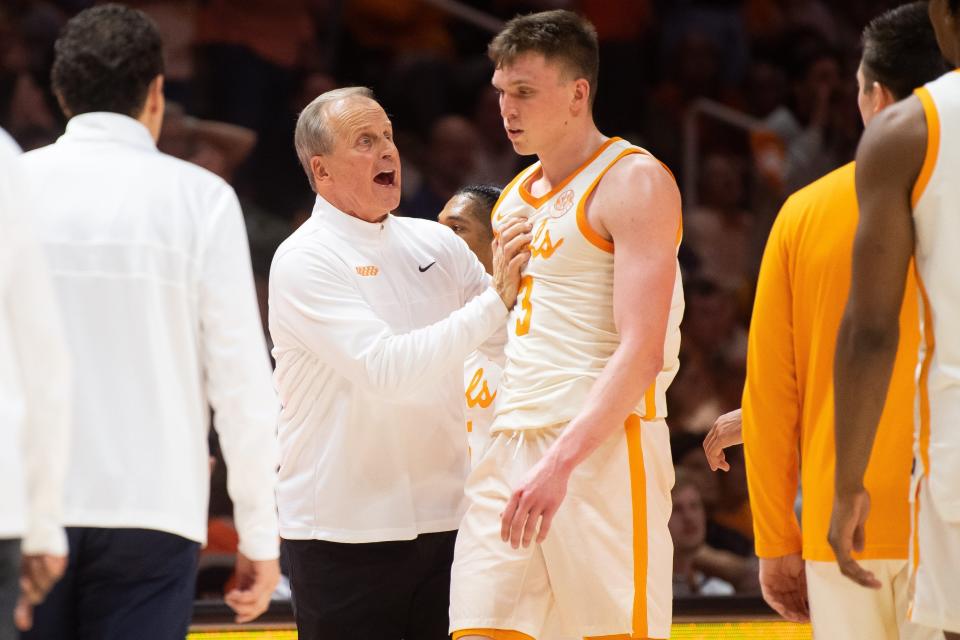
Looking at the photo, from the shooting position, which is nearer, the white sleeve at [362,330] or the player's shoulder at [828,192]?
the player's shoulder at [828,192]

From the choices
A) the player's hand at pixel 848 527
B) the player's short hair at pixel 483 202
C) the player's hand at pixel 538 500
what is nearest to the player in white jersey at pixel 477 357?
the player's short hair at pixel 483 202

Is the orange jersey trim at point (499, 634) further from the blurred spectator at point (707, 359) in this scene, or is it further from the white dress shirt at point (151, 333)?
the blurred spectator at point (707, 359)

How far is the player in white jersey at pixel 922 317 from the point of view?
2.30 metres

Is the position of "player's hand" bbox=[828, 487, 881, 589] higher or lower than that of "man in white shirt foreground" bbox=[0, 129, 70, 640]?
lower

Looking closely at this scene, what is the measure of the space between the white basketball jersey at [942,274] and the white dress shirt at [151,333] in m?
1.21

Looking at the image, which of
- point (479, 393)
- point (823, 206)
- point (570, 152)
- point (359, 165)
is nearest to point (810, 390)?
point (823, 206)

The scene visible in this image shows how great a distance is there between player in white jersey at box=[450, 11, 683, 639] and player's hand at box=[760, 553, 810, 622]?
0.73 feet

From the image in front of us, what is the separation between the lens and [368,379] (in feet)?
11.1

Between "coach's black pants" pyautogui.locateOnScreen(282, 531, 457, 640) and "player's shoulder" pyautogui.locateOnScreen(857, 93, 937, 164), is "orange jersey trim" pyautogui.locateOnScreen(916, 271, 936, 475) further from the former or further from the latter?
"coach's black pants" pyautogui.locateOnScreen(282, 531, 457, 640)

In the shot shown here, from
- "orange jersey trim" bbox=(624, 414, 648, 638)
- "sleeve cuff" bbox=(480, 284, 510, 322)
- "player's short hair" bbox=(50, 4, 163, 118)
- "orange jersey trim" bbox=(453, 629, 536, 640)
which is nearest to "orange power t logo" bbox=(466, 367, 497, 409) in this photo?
"sleeve cuff" bbox=(480, 284, 510, 322)

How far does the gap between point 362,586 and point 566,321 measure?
0.87 meters

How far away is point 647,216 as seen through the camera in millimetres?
3143

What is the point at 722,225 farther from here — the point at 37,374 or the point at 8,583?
the point at 8,583

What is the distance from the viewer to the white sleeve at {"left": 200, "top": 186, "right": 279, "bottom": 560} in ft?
8.75
